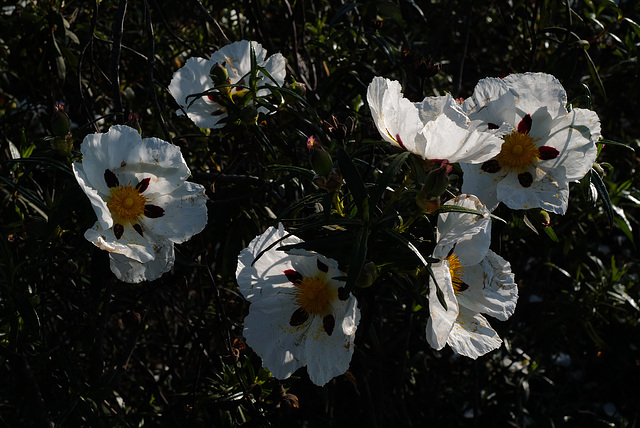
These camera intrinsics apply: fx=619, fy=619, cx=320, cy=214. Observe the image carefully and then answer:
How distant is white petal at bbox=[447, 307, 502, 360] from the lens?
1.24m

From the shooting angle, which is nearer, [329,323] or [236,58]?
[329,323]

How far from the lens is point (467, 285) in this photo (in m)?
1.32

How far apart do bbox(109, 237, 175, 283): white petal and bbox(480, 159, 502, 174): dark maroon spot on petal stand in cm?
76

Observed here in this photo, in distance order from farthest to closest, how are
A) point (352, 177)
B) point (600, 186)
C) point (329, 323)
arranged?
1. point (600, 186)
2. point (329, 323)
3. point (352, 177)

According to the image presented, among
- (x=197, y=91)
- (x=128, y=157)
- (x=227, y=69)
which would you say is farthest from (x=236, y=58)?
(x=128, y=157)

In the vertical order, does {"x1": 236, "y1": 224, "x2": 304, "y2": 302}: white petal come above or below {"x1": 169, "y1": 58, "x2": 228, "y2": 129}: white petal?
below

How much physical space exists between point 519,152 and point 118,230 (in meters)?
0.96

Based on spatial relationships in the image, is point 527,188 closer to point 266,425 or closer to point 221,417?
point 266,425

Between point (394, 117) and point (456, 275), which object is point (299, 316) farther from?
point (394, 117)

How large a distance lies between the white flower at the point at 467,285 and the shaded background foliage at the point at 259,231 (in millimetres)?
85

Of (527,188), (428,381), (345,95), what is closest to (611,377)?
(428,381)

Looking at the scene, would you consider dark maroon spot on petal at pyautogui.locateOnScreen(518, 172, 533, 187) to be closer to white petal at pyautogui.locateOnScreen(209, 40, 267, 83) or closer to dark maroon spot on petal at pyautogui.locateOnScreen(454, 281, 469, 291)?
dark maroon spot on petal at pyautogui.locateOnScreen(454, 281, 469, 291)

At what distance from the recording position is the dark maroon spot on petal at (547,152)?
57.0 inches

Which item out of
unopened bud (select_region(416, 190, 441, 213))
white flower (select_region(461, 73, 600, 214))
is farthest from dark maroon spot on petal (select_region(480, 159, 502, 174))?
unopened bud (select_region(416, 190, 441, 213))
